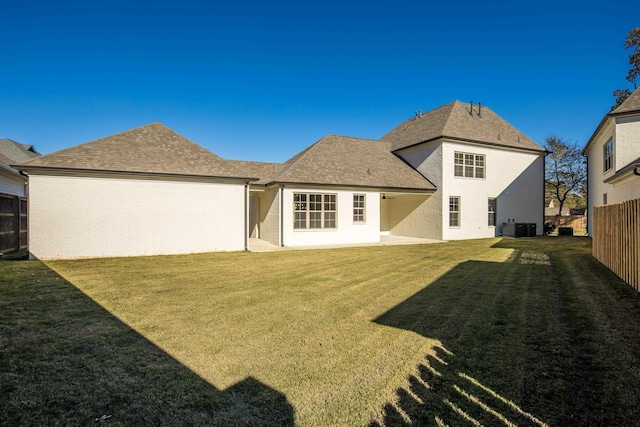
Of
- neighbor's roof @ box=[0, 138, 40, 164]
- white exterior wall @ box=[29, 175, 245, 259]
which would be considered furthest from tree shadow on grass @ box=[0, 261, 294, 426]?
neighbor's roof @ box=[0, 138, 40, 164]

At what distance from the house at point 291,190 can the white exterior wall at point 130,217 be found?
1.5 inches

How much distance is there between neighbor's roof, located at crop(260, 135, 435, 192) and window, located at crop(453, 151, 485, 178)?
1.96 meters

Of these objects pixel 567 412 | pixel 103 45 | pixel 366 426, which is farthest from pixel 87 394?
pixel 103 45

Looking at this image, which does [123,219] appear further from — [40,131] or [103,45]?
[40,131]

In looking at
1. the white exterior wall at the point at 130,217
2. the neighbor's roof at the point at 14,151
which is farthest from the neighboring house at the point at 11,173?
the white exterior wall at the point at 130,217

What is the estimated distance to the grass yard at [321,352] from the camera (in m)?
2.79

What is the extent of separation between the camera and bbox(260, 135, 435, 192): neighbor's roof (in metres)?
17.0

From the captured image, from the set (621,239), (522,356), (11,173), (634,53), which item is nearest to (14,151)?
(11,173)

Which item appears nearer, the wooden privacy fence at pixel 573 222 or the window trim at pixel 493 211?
the window trim at pixel 493 211

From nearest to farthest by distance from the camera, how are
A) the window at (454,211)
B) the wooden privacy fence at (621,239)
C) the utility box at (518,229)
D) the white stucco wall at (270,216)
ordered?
the wooden privacy fence at (621,239) < the white stucco wall at (270,216) < the window at (454,211) < the utility box at (518,229)

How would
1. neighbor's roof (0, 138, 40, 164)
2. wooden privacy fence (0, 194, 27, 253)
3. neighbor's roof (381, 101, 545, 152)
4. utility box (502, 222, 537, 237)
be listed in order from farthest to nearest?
1. neighbor's roof (0, 138, 40, 164)
2. utility box (502, 222, 537, 237)
3. neighbor's roof (381, 101, 545, 152)
4. wooden privacy fence (0, 194, 27, 253)

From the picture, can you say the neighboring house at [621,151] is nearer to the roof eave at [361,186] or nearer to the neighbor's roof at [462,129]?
the neighbor's roof at [462,129]

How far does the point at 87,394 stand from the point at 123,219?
1129 centimetres

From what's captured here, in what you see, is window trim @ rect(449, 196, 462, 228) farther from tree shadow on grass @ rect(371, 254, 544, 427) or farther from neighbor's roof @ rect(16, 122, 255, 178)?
tree shadow on grass @ rect(371, 254, 544, 427)
